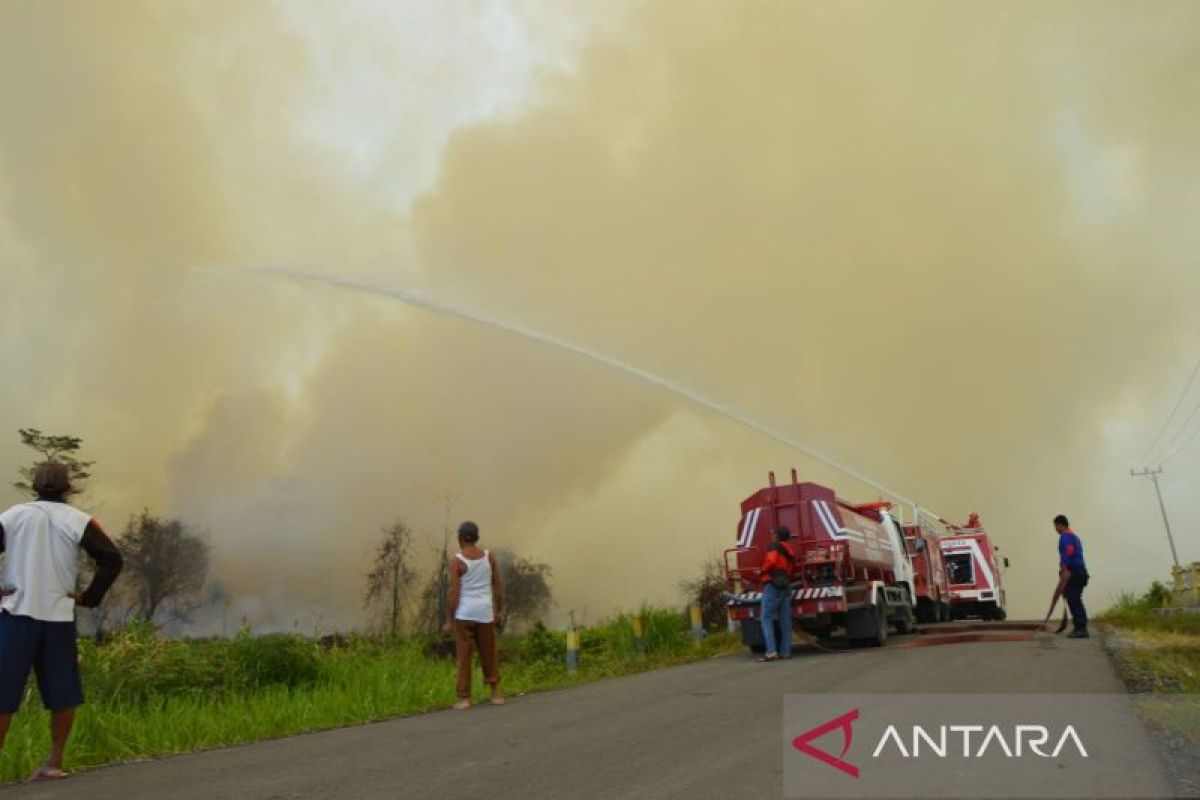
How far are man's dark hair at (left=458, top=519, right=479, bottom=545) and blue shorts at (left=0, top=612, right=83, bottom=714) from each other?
363cm

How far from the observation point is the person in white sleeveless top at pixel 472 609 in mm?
8695

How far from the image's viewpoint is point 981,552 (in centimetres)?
2566

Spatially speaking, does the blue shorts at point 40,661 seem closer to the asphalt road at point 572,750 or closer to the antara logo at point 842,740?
the asphalt road at point 572,750

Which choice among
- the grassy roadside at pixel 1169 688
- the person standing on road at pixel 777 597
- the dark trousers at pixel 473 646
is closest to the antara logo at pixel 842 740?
the grassy roadside at pixel 1169 688

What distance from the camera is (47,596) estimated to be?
5633mm

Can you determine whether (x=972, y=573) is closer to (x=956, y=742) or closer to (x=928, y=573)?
(x=928, y=573)

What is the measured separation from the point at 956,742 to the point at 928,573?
59.0 ft

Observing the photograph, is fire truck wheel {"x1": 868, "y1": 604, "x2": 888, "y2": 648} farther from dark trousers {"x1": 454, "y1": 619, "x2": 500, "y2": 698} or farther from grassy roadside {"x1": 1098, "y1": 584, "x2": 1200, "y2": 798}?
dark trousers {"x1": 454, "y1": 619, "x2": 500, "y2": 698}

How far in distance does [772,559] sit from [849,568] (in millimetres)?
2017

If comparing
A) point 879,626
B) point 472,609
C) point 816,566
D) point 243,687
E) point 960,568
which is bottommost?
point 243,687

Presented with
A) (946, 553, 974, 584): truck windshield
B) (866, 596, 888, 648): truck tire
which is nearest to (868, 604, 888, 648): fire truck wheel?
(866, 596, 888, 648): truck tire

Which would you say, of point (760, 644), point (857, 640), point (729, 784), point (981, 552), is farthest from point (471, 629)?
point (981, 552)

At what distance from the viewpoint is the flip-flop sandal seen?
549cm

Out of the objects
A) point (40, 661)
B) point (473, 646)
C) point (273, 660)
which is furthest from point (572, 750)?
point (273, 660)
